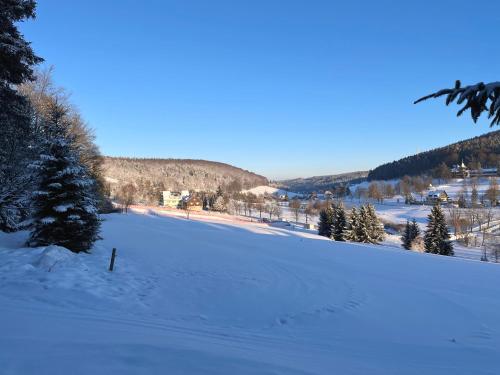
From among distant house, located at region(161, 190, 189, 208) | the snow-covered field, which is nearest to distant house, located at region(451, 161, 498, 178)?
distant house, located at region(161, 190, 189, 208)

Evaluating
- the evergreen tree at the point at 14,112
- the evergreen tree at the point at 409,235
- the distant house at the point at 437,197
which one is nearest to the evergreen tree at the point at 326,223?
the evergreen tree at the point at 409,235

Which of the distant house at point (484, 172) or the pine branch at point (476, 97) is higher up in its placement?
the distant house at point (484, 172)

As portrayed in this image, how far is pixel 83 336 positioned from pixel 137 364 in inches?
60.0

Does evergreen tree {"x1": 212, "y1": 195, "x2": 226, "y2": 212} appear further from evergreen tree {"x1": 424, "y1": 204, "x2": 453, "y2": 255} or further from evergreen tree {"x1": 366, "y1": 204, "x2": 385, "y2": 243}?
evergreen tree {"x1": 424, "y1": 204, "x2": 453, "y2": 255}

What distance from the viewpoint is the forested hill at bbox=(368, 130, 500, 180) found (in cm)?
15750

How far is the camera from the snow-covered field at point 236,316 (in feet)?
14.8

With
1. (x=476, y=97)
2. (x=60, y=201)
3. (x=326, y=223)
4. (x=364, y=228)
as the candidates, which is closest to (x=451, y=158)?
(x=326, y=223)

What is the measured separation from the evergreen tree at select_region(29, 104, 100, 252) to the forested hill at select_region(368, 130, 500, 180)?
575 ft

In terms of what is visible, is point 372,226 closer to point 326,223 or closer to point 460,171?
point 326,223

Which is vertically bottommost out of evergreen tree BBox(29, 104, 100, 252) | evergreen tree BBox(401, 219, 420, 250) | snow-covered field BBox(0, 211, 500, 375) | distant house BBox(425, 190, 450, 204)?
evergreen tree BBox(401, 219, 420, 250)

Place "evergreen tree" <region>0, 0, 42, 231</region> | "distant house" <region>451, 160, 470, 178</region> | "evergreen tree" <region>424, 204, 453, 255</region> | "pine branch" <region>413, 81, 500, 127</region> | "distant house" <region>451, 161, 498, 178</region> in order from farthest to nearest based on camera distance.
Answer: "distant house" <region>451, 160, 470, 178</region> → "distant house" <region>451, 161, 498, 178</region> → "evergreen tree" <region>424, 204, 453, 255</region> → "evergreen tree" <region>0, 0, 42, 231</region> → "pine branch" <region>413, 81, 500, 127</region>

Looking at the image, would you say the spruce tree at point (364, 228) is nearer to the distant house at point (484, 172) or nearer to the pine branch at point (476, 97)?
the pine branch at point (476, 97)

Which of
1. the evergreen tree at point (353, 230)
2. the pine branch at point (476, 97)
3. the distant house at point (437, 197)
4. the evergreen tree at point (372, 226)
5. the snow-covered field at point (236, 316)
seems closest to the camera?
the pine branch at point (476, 97)

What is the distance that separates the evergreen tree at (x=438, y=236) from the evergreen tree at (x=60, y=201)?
35.4m
